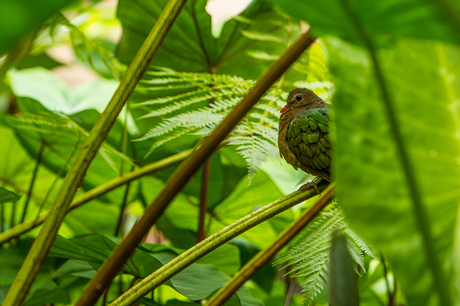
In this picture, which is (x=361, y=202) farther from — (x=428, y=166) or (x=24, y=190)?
(x=24, y=190)

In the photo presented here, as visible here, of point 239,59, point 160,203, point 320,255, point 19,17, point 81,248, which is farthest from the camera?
point 239,59

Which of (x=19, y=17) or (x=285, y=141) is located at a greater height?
(x=285, y=141)

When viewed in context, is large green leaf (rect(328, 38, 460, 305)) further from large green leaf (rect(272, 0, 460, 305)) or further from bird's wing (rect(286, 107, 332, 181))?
bird's wing (rect(286, 107, 332, 181))

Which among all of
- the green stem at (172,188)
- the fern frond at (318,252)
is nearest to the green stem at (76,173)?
the green stem at (172,188)

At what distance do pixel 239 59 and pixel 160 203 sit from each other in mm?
929

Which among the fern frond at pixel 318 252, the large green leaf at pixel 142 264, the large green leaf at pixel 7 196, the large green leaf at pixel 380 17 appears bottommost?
the large green leaf at pixel 142 264

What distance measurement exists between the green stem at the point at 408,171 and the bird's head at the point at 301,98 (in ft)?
2.47

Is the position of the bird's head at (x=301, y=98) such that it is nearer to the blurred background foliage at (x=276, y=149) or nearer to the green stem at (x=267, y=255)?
the blurred background foliage at (x=276, y=149)

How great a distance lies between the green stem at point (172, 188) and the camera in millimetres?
459

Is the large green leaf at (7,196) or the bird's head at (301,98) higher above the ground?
the bird's head at (301,98)

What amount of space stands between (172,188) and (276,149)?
385 mm

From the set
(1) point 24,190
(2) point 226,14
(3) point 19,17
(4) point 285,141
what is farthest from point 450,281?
(1) point 24,190

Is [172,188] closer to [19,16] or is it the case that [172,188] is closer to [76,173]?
[76,173]

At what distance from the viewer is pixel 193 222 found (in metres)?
1.43
